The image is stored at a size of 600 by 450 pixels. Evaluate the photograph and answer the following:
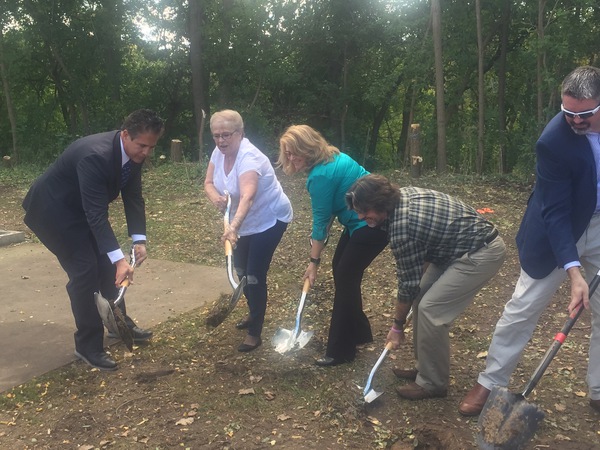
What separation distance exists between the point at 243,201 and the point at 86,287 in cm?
111

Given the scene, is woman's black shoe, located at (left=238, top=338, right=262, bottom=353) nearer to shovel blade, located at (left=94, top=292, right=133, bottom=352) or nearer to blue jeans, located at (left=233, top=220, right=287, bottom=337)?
blue jeans, located at (left=233, top=220, right=287, bottom=337)

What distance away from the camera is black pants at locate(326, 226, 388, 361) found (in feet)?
11.8

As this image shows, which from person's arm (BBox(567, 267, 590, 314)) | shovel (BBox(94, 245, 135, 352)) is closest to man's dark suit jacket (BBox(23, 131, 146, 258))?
shovel (BBox(94, 245, 135, 352))

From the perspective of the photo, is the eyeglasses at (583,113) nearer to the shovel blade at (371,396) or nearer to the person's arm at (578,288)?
the person's arm at (578,288)

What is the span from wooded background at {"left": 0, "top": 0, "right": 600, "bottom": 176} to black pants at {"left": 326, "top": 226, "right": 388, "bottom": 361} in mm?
11387

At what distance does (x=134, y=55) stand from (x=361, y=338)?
21281mm

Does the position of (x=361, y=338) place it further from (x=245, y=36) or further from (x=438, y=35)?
(x=245, y=36)

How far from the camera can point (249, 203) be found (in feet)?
12.4

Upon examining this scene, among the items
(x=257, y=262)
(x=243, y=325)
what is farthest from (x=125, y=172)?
(x=243, y=325)

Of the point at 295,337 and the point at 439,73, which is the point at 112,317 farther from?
A: the point at 439,73

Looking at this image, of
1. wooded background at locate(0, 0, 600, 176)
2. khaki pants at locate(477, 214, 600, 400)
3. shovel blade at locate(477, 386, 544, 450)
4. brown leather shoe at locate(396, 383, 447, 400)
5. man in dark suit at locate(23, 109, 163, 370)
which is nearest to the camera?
shovel blade at locate(477, 386, 544, 450)

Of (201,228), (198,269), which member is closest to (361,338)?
(198,269)

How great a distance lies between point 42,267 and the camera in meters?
6.08

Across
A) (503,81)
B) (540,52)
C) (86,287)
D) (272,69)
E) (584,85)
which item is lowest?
(86,287)
